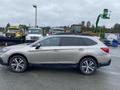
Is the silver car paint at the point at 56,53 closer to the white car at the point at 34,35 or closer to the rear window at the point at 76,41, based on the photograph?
the rear window at the point at 76,41

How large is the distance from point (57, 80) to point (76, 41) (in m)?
2.16

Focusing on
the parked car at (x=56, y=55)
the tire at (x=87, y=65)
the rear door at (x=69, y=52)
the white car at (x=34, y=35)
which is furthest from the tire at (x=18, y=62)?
the white car at (x=34, y=35)

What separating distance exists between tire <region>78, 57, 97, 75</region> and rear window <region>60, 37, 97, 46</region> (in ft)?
2.09

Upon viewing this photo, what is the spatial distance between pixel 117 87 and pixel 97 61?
214 cm

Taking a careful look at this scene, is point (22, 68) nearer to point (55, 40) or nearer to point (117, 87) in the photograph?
point (55, 40)

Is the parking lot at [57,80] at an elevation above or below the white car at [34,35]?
below

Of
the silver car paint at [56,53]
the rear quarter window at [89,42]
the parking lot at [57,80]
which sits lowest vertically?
the parking lot at [57,80]

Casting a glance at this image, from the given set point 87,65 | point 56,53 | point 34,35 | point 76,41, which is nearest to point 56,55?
point 56,53

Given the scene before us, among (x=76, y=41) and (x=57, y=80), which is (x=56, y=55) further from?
(x=57, y=80)

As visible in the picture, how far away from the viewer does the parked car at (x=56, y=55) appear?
30.2ft

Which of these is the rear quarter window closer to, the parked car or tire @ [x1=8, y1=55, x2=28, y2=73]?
the parked car

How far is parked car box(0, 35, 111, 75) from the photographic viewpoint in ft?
30.2

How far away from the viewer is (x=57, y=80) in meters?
8.12

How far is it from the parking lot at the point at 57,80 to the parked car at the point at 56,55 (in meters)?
0.38
